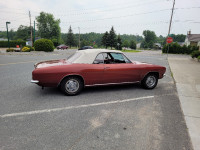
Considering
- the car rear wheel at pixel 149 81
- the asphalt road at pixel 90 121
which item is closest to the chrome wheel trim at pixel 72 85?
the asphalt road at pixel 90 121

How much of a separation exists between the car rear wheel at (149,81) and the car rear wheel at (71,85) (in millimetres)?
2427

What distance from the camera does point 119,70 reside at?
4992 mm

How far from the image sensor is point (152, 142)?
2594 millimetres

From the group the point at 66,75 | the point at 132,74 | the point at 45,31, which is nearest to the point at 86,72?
the point at 66,75

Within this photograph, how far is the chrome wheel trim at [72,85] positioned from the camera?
4.54m

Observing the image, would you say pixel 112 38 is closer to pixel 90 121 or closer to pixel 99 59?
pixel 99 59

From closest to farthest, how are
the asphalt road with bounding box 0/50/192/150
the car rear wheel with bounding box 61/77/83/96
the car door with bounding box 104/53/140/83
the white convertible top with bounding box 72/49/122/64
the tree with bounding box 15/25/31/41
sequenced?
1. the asphalt road with bounding box 0/50/192/150
2. the car rear wheel with bounding box 61/77/83/96
3. the white convertible top with bounding box 72/49/122/64
4. the car door with bounding box 104/53/140/83
5. the tree with bounding box 15/25/31/41

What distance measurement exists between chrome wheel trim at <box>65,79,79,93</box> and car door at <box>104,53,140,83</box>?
954mm

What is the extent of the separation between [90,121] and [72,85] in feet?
5.50

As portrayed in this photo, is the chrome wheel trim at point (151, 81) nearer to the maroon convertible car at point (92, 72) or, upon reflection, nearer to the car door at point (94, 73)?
the maroon convertible car at point (92, 72)

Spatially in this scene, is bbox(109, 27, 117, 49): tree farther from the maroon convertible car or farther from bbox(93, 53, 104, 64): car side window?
bbox(93, 53, 104, 64): car side window

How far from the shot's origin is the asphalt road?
2.50 metres

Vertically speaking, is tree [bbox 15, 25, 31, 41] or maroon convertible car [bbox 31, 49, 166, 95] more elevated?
tree [bbox 15, 25, 31, 41]

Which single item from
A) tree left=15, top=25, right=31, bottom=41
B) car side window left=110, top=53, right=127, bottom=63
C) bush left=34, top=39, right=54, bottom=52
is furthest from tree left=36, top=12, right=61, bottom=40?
car side window left=110, top=53, right=127, bottom=63
